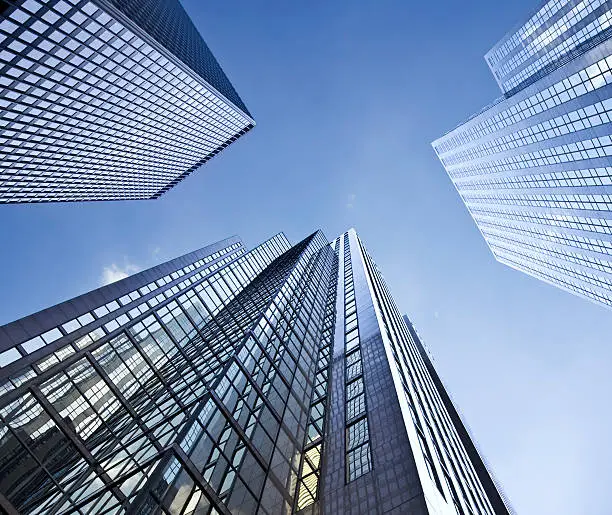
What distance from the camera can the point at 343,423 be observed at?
2591 centimetres

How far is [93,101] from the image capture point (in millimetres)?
66562

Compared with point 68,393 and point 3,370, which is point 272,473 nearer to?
point 68,393

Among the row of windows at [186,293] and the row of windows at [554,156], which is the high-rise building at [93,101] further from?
the row of windows at [554,156]

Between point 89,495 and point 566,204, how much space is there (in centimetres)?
8519

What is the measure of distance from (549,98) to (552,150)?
9.80 metres

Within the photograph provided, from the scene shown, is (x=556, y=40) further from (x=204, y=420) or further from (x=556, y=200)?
(x=204, y=420)

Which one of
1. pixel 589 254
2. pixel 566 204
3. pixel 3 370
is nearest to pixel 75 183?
pixel 3 370

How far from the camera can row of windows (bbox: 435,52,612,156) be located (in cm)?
5553

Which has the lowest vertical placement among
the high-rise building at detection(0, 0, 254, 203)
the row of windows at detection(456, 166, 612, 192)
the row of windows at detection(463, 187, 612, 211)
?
the row of windows at detection(463, 187, 612, 211)

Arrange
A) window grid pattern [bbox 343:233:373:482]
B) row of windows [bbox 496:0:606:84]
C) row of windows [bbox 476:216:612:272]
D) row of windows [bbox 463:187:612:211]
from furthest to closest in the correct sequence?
row of windows [bbox 496:0:606:84]
row of windows [bbox 476:216:612:272]
row of windows [bbox 463:187:612:211]
window grid pattern [bbox 343:233:373:482]

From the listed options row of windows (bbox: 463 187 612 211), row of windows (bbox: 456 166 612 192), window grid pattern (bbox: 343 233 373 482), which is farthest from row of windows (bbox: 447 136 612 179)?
window grid pattern (bbox: 343 233 373 482)

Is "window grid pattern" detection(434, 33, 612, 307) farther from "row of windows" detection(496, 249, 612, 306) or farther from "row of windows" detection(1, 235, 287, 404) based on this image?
"row of windows" detection(1, 235, 287, 404)

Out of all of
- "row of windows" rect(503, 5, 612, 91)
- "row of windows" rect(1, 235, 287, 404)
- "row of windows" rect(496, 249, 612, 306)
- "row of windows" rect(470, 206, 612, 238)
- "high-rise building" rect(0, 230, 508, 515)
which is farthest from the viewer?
"row of windows" rect(496, 249, 612, 306)

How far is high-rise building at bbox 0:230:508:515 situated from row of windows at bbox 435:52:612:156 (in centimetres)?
4254
